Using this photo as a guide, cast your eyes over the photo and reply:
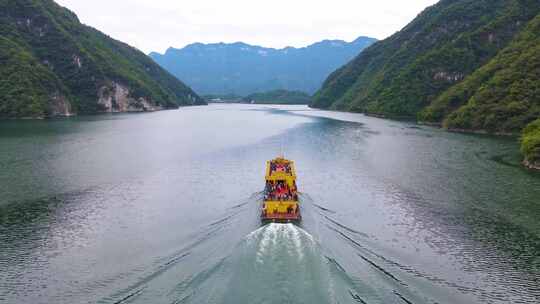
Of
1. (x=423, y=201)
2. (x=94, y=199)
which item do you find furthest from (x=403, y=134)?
(x=94, y=199)

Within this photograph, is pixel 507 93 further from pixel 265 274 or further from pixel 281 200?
pixel 265 274

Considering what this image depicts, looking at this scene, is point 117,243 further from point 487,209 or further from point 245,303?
point 487,209

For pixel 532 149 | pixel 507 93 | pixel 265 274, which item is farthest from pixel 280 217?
pixel 507 93

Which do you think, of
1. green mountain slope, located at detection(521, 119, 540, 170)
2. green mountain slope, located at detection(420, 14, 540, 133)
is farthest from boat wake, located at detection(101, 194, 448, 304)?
green mountain slope, located at detection(420, 14, 540, 133)

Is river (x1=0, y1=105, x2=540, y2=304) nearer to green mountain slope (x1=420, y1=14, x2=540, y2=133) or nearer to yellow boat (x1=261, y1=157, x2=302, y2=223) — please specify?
yellow boat (x1=261, y1=157, x2=302, y2=223)

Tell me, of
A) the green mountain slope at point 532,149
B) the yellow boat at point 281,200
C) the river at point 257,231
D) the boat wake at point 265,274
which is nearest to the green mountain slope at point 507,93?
the river at point 257,231

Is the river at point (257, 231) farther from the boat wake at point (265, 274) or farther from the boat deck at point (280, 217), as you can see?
the boat deck at point (280, 217)
